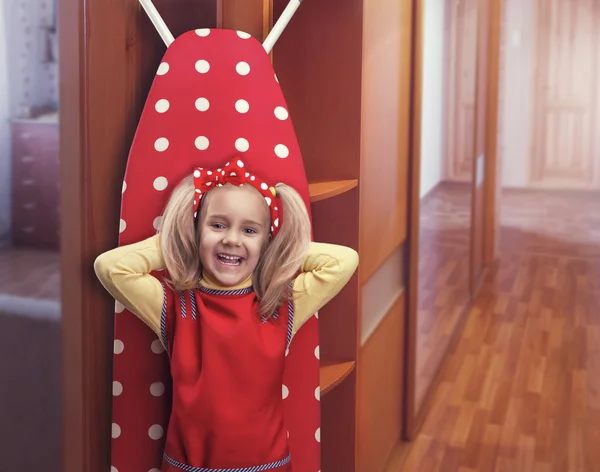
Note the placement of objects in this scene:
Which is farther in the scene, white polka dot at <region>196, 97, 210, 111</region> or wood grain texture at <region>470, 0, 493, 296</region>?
wood grain texture at <region>470, 0, 493, 296</region>

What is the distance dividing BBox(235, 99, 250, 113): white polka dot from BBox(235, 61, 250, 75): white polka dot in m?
0.05

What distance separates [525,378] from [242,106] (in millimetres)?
2102

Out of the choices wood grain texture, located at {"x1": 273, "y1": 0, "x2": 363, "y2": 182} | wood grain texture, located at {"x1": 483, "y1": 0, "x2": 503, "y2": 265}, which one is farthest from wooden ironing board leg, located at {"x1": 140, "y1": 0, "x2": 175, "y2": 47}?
wood grain texture, located at {"x1": 483, "y1": 0, "x2": 503, "y2": 265}

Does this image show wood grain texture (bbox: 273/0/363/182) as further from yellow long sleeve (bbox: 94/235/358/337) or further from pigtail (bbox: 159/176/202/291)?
pigtail (bbox: 159/176/202/291)

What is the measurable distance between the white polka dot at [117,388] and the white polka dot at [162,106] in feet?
1.41

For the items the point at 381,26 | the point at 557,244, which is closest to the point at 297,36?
the point at 381,26

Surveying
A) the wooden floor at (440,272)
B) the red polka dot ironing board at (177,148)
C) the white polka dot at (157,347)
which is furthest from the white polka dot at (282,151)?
the wooden floor at (440,272)

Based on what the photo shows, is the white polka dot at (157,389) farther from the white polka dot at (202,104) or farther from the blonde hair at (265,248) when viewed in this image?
the white polka dot at (202,104)

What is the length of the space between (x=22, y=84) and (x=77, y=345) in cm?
41

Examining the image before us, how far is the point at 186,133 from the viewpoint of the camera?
1271 millimetres

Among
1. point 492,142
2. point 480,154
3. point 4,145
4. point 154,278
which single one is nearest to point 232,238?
point 154,278

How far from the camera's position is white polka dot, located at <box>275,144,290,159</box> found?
4.33ft

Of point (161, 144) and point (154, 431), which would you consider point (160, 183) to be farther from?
point (154, 431)

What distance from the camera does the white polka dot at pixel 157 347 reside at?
1305mm
